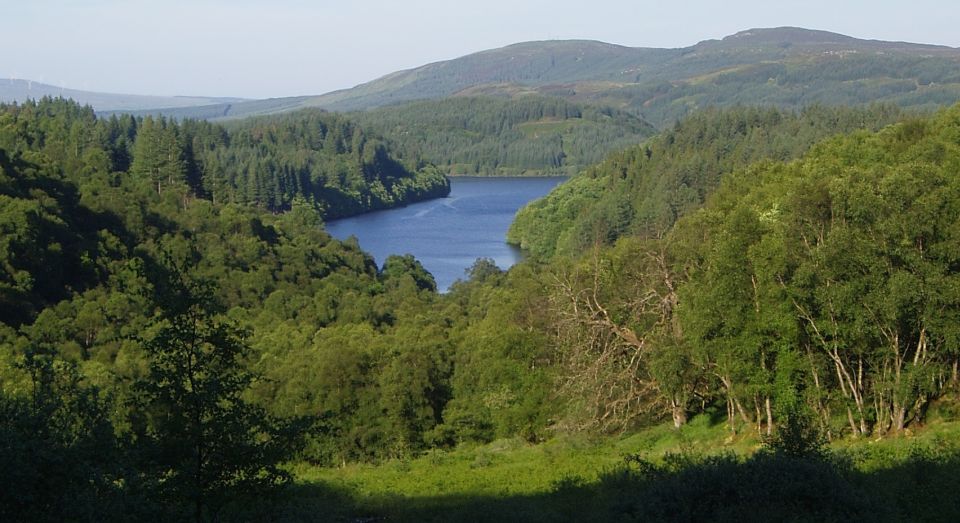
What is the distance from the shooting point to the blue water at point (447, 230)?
80250 mm

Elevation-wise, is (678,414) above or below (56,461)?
below

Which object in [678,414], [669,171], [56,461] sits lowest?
[678,414]

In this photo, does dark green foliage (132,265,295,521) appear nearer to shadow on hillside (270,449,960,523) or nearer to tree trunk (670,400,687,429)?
shadow on hillside (270,449,960,523)

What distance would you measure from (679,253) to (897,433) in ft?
19.8

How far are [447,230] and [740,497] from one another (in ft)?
297

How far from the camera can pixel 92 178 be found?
59844mm

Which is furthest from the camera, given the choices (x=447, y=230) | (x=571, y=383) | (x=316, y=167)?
(x=316, y=167)

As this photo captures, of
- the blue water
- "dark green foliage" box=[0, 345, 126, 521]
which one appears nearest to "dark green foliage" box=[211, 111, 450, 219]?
the blue water

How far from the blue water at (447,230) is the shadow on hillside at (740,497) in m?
54.5

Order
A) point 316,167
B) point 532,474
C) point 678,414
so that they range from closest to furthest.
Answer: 1. point 532,474
2. point 678,414
3. point 316,167

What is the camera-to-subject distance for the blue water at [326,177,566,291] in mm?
80250

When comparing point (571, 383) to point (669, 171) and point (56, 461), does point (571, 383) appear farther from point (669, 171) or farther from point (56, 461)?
point (669, 171)

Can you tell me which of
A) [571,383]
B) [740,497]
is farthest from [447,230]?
[740,497]

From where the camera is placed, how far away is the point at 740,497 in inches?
357
